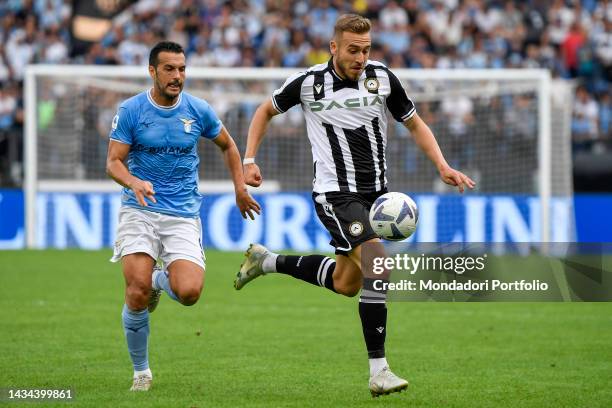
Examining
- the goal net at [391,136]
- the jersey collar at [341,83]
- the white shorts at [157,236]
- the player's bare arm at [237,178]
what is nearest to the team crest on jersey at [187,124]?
the player's bare arm at [237,178]

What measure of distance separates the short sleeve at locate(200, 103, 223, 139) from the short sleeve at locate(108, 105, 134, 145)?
564 millimetres

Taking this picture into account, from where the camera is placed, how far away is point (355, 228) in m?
8.06

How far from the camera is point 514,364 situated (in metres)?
9.39

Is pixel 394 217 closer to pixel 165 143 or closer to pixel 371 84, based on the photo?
pixel 371 84

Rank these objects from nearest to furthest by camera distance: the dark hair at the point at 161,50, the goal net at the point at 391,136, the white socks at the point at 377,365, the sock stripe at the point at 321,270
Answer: the white socks at the point at 377,365
the dark hair at the point at 161,50
the sock stripe at the point at 321,270
the goal net at the point at 391,136

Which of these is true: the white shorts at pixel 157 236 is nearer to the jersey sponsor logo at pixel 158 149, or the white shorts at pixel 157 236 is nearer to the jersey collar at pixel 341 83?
the jersey sponsor logo at pixel 158 149

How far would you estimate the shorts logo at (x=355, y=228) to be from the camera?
805 centimetres

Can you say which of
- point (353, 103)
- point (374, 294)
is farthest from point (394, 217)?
point (353, 103)

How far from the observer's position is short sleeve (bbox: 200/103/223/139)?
333 inches

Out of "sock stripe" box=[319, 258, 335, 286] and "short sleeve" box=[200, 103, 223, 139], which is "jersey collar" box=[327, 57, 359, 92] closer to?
"short sleeve" box=[200, 103, 223, 139]

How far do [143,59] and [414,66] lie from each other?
5.42 metres

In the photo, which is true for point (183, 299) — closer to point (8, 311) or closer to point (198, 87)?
point (8, 311)

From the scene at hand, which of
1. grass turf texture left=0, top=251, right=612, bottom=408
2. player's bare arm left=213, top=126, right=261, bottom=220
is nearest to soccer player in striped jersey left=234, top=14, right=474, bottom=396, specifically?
player's bare arm left=213, top=126, right=261, bottom=220

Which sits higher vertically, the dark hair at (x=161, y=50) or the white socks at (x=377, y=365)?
the dark hair at (x=161, y=50)
